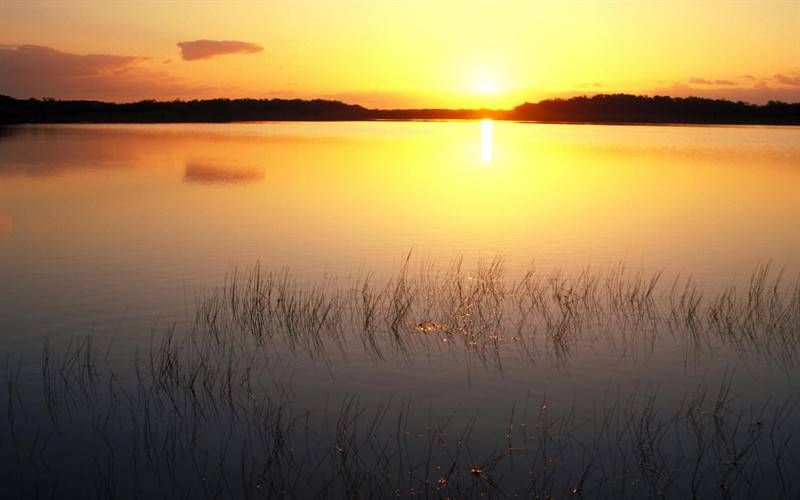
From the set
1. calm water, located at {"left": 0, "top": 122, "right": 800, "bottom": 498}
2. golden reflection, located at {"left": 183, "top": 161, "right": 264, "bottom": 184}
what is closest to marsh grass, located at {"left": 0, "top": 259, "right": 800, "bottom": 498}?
calm water, located at {"left": 0, "top": 122, "right": 800, "bottom": 498}

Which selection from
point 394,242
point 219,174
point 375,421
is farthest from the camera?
point 219,174

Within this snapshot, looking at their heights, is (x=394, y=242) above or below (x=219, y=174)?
below

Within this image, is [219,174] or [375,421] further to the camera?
[219,174]

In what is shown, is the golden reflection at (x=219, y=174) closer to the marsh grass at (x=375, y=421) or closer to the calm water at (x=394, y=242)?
the calm water at (x=394, y=242)

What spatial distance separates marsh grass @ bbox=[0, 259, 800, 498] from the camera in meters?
5.57

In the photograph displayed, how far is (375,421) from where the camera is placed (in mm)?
6656

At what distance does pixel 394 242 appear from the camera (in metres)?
16.3

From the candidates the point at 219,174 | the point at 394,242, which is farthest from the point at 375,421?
the point at 219,174

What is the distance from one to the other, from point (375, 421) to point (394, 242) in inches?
386

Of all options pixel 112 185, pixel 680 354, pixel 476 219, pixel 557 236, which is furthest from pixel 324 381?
pixel 112 185

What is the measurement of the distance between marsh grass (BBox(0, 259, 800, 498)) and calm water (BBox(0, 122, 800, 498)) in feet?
0.65

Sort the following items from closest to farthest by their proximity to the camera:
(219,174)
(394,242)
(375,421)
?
(375,421) < (394,242) < (219,174)

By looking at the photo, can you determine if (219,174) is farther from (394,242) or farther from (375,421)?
(375,421)

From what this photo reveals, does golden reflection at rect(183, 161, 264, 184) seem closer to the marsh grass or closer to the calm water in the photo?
the calm water
